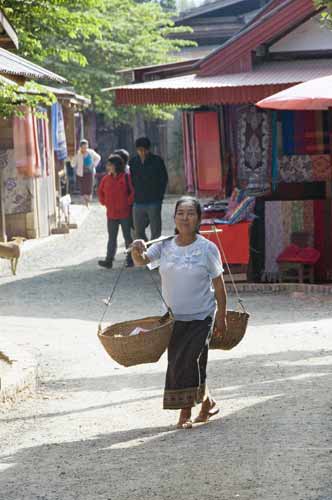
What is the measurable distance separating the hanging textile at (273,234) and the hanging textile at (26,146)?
6.67 m

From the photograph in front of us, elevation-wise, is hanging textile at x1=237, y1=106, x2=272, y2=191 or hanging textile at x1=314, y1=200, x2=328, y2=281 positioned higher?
hanging textile at x1=237, y1=106, x2=272, y2=191

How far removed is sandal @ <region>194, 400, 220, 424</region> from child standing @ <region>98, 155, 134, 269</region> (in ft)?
32.0

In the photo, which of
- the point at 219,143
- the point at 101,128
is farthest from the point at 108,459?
the point at 101,128

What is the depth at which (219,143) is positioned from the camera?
17.6m

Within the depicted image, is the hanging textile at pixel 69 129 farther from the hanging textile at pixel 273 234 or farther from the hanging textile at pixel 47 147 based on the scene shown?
the hanging textile at pixel 273 234

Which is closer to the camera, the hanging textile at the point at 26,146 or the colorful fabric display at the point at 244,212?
the colorful fabric display at the point at 244,212

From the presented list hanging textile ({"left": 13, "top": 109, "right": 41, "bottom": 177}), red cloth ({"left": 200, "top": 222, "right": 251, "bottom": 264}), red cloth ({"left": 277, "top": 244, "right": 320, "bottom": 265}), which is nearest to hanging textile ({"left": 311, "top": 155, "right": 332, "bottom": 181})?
red cloth ({"left": 277, "top": 244, "right": 320, "bottom": 265})

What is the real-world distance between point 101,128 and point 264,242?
2548 centimetres

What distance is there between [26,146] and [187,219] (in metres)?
14.1

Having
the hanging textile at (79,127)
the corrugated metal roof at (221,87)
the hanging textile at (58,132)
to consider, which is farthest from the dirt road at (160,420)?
the hanging textile at (79,127)

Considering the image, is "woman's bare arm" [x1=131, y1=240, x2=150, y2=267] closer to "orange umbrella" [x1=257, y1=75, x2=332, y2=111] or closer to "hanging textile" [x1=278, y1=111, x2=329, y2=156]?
"orange umbrella" [x1=257, y1=75, x2=332, y2=111]

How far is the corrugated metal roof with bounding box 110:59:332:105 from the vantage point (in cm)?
1551

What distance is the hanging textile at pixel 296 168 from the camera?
16297 mm

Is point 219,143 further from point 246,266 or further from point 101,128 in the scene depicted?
point 101,128
